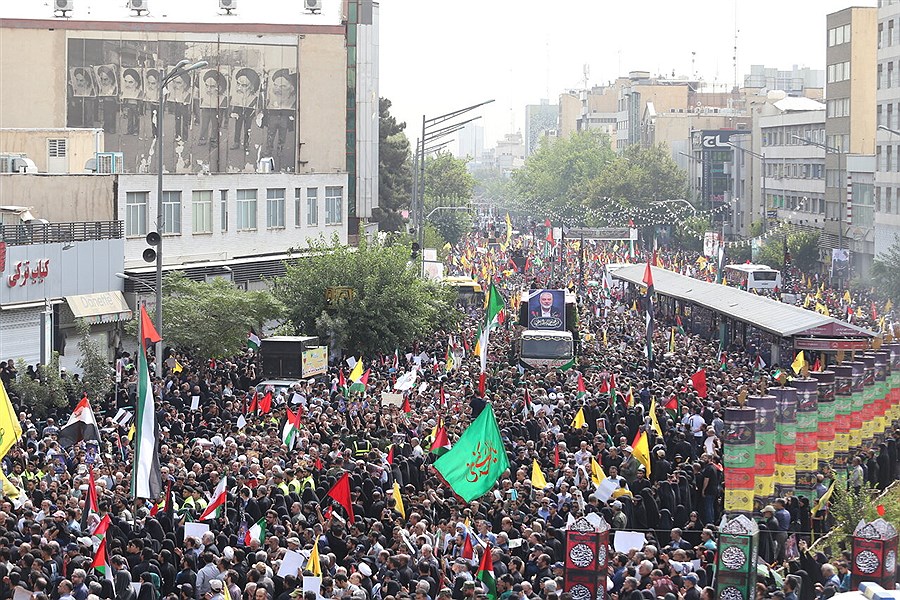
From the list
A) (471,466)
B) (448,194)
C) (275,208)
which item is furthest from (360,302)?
(448,194)

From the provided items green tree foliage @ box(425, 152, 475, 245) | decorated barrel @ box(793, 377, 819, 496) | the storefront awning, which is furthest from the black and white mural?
green tree foliage @ box(425, 152, 475, 245)

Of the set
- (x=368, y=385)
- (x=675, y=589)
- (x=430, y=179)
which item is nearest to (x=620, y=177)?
(x=430, y=179)

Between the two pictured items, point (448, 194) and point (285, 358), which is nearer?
point (285, 358)

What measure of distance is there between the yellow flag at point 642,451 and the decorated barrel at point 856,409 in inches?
198

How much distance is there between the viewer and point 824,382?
24969mm

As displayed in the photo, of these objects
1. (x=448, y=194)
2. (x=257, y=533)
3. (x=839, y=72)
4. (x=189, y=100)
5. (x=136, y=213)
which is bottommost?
(x=257, y=533)

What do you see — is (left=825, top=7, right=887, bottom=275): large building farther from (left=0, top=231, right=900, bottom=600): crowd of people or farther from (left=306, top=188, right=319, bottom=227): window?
(left=0, top=231, right=900, bottom=600): crowd of people

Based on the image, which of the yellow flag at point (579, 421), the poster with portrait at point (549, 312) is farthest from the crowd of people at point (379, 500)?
the poster with portrait at point (549, 312)

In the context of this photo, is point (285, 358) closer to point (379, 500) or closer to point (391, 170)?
point (379, 500)

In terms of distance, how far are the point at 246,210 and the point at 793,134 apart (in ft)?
155

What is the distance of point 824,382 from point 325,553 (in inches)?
436

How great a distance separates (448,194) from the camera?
132m

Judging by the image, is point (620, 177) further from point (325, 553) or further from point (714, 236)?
point (325, 553)

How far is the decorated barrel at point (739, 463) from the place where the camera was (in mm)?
21109
